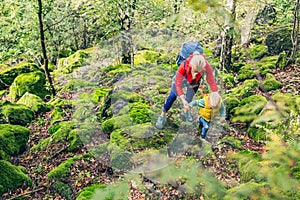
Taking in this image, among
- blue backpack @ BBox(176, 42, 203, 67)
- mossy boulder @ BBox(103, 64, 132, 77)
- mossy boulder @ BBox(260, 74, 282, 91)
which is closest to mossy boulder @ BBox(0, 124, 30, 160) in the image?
blue backpack @ BBox(176, 42, 203, 67)

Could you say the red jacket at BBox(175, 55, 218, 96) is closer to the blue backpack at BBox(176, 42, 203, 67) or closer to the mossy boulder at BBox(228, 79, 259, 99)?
the blue backpack at BBox(176, 42, 203, 67)

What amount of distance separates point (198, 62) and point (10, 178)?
314cm

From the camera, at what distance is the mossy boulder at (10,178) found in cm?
426

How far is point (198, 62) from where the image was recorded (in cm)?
422

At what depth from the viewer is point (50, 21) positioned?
1105cm

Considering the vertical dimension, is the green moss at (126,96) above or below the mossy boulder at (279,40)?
below

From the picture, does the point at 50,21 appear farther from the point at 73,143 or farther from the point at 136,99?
the point at 73,143

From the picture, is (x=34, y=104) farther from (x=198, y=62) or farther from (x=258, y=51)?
(x=258, y=51)

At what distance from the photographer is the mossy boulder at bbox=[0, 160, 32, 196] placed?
426 cm

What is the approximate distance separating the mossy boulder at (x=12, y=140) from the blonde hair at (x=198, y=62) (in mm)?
3455

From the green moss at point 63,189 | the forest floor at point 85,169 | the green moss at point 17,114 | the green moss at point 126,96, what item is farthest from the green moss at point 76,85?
the green moss at point 63,189

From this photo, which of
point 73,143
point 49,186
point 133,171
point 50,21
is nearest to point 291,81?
point 133,171

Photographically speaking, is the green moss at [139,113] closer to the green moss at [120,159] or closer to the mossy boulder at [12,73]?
the green moss at [120,159]

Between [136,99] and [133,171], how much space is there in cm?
250
